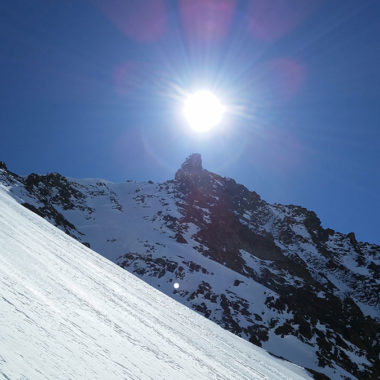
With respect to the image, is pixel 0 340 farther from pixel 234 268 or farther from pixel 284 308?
pixel 234 268

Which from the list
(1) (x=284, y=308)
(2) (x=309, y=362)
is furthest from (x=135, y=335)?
(1) (x=284, y=308)

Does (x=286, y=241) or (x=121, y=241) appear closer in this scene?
(x=121, y=241)

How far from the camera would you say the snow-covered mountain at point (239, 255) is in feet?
184

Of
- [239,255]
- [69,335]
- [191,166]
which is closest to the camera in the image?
[69,335]

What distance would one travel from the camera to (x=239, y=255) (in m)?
98.1

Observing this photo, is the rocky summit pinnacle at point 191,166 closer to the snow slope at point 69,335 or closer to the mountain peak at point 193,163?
the mountain peak at point 193,163

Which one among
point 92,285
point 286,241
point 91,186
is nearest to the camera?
point 92,285

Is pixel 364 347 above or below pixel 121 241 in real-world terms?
above

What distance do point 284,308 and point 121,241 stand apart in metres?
43.7

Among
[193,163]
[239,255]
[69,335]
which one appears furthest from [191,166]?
[69,335]

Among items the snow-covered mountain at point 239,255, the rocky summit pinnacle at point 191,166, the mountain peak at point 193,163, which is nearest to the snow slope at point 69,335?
the snow-covered mountain at point 239,255

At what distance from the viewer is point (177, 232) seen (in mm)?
95062

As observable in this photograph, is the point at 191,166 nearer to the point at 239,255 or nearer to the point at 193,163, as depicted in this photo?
the point at 193,163

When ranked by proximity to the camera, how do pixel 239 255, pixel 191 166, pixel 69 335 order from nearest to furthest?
pixel 69 335 < pixel 239 255 < pixel 191 166
